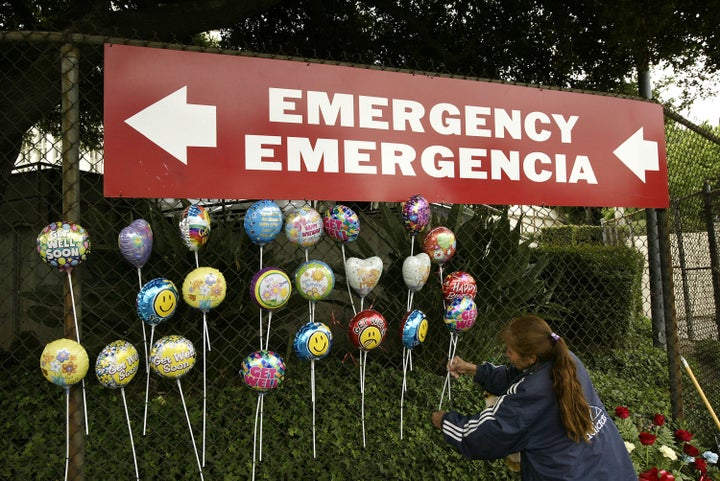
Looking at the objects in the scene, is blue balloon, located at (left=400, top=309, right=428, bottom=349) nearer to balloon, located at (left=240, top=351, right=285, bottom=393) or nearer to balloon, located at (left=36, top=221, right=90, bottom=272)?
balloon, located at (left=240, top=351, right=285, bottom=393)

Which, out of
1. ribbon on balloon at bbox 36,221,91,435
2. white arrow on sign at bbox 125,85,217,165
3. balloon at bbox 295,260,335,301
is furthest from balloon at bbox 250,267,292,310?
ribbon on balloon at bbox 36,221,91,435

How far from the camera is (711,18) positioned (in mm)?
5926

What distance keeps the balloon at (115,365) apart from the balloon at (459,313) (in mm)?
1679

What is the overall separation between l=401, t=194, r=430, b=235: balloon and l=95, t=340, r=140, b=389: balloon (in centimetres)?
155

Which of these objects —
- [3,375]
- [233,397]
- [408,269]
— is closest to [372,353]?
[233,397]

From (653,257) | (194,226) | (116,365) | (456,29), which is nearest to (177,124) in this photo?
(194,226)

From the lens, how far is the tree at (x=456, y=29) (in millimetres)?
5742

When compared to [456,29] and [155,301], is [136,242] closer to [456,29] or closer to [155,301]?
[155,301]

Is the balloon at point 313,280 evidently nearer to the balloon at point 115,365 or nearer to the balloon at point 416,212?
the balloon at point 416,212

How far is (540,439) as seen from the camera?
7.02ft

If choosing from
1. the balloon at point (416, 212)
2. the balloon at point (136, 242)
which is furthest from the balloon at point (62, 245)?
the balloon at point (416, 212)

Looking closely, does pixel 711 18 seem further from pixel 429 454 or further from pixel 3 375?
pixel 3 375

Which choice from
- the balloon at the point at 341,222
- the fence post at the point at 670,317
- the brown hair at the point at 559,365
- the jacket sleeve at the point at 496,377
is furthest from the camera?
the fence post at the point at 670,317

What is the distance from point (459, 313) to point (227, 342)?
190 centimetres
